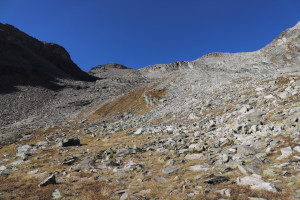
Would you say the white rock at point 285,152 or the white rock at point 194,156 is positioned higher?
the white rock at point 285,152

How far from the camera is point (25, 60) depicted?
118812 mm

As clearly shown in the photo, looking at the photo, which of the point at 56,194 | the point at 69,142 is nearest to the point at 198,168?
the point at 56,194

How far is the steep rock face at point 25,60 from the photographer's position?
98875mm

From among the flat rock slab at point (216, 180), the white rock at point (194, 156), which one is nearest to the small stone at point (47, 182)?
the flat rock slab at point (216, 180)

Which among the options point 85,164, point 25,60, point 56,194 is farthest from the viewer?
point 25,60

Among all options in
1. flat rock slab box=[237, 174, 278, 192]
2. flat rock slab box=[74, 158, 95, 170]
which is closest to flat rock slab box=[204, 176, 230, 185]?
flat rock slab box=[237, 174, 278, 192]

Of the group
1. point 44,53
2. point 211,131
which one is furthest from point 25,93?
point 211,131

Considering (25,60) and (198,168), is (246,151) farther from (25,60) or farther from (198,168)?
(25,60)

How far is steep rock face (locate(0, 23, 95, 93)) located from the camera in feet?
324

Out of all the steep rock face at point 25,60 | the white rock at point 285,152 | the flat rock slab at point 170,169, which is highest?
the steep rock face at point 25,60

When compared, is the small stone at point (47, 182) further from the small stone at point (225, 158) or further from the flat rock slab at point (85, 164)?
the small stone at point (225, 158)

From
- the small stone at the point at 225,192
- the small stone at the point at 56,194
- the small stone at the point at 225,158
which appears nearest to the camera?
the small stone at the point at 225,192

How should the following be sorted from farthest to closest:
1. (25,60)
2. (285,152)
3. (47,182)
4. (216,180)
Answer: (25,60) → (47,182) → (285,152) → (216,180)

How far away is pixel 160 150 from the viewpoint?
60.2 ft
